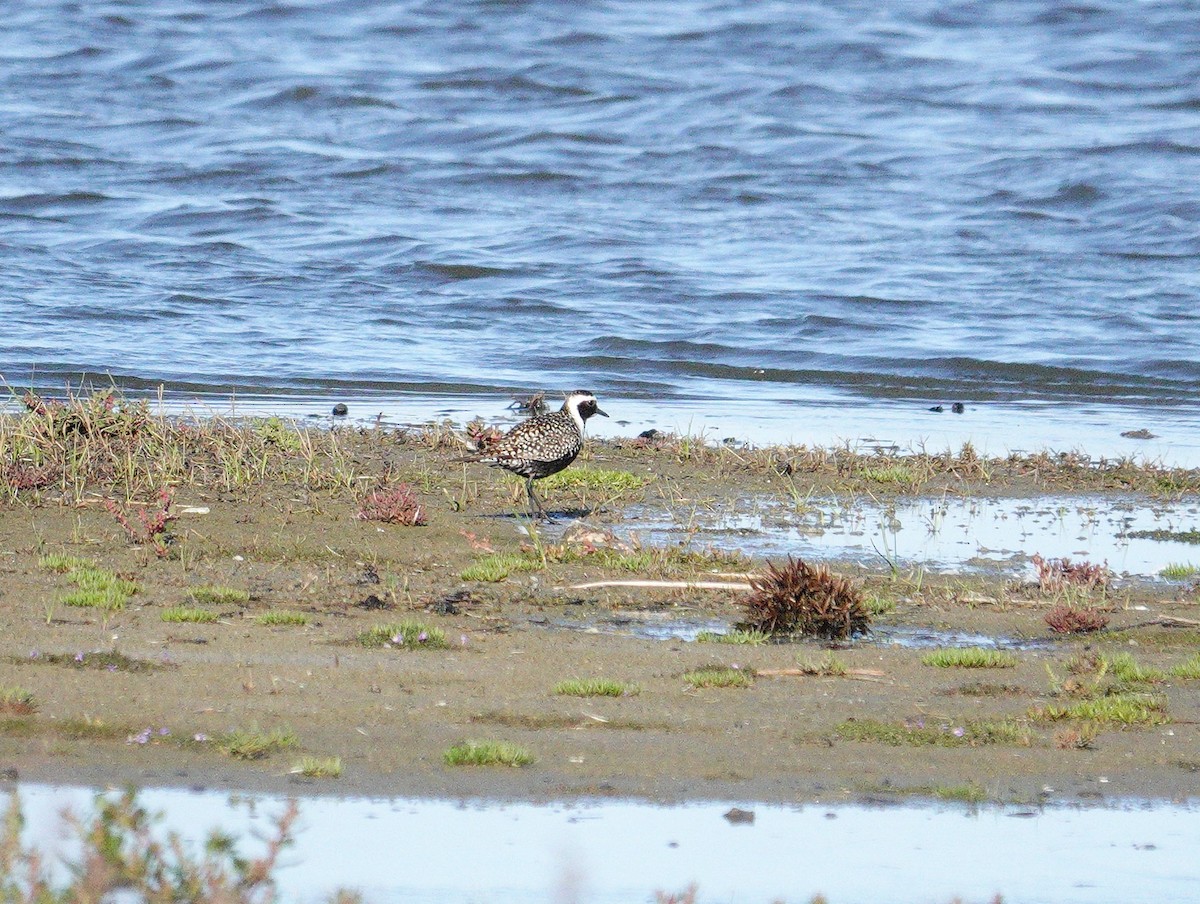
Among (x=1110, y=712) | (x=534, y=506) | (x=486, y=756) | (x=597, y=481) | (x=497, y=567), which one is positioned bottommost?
(x=597, y=481)

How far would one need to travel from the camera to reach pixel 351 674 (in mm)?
7430

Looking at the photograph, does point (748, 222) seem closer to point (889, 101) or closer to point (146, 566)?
point (889, 101)

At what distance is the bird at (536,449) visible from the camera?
424 inches

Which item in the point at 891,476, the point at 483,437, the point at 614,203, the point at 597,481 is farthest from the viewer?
the point at 614,203

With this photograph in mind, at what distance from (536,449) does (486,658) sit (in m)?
3.11

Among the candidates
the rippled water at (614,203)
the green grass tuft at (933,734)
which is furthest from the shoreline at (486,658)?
the rippled water at (614,203)

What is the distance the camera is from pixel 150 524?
377 inches

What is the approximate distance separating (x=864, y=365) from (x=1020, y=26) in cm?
2476

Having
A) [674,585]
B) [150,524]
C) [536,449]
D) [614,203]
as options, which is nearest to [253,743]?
[674,585]

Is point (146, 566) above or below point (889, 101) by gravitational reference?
above

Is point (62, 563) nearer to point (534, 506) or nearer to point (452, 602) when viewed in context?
point (452, 602)

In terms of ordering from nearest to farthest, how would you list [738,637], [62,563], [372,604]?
[738,637], [372,604], [62,563]

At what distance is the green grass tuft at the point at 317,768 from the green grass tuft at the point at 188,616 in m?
2.02

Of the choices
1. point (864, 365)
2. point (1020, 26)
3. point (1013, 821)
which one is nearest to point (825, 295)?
point (864, 365)
